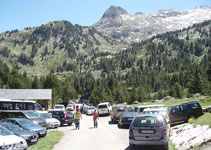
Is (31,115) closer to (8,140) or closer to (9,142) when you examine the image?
(8,140)

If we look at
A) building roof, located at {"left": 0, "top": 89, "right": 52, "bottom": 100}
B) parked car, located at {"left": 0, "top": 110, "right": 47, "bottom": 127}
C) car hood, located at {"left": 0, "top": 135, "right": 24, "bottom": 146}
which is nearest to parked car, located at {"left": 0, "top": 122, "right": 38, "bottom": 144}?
car hood, located at {"left": 0, "top": 135, "right": 24, "bottom": 146}

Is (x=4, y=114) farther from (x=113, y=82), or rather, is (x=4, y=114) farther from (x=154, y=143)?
(x=113, y=82)

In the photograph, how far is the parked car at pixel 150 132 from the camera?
11.1 meters

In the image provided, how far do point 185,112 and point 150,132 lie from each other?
1019cm

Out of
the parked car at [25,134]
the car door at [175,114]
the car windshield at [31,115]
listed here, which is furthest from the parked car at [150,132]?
the car windshield at [31,115]

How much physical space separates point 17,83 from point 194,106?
97255mm

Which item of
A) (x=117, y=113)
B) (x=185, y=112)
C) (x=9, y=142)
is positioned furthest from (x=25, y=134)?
(x=117, y=113)

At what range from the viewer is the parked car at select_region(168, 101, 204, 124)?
2002 centimetres

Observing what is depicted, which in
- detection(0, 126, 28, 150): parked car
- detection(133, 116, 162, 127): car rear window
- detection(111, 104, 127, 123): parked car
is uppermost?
detection(133, 116, 162, 127): car rear window

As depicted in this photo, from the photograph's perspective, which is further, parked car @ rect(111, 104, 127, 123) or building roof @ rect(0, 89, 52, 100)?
building roof @ rect(0, 89, 52, 100)

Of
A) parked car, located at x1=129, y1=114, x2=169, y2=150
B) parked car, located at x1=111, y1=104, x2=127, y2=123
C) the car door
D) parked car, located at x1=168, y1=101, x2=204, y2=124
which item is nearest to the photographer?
parked car, located at x1=129, y1=114, x2=169, y2=150

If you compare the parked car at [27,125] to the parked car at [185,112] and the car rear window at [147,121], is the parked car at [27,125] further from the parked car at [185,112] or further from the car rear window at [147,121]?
the parked car at [185,112]

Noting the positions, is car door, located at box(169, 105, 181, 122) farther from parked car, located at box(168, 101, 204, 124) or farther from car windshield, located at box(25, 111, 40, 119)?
car windshield, located at box(25, 111, 40, 119)

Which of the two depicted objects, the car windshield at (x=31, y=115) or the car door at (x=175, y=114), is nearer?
the car door at (x=175, y=114)
